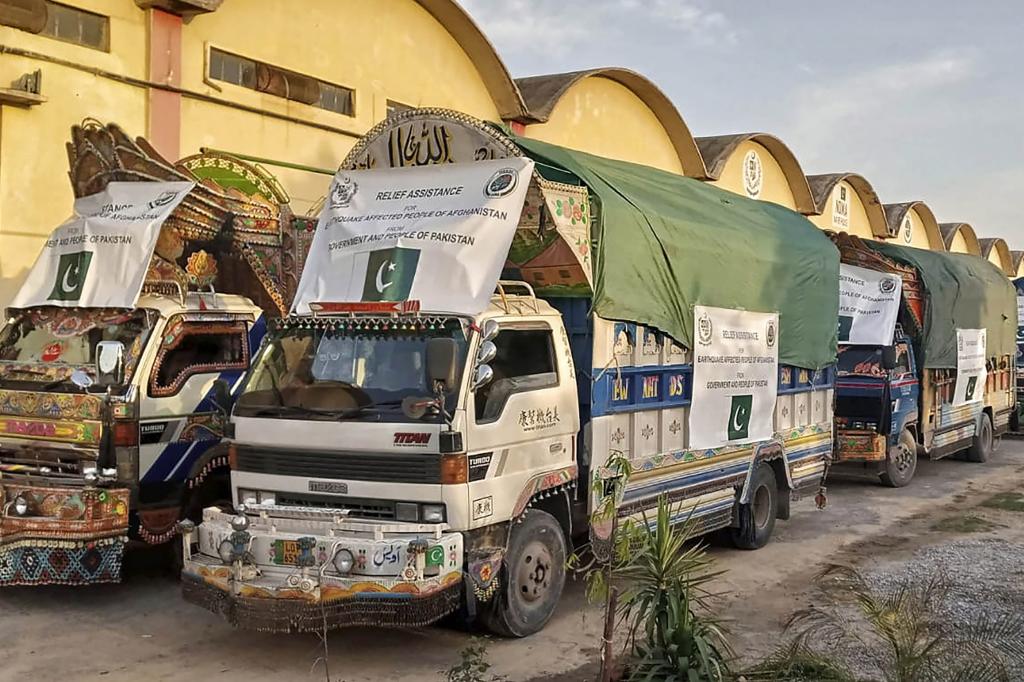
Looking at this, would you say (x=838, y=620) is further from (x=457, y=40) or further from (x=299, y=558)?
(x=457, y=40)

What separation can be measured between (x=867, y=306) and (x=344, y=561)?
9.93 metres

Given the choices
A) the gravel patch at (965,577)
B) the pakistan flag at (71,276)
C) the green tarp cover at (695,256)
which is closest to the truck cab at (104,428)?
the pakistan flag at (71,276)

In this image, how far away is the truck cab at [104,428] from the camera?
759cm

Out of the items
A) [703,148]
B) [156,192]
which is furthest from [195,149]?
[703,148]

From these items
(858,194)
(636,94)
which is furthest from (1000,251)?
(636,94)

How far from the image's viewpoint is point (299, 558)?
6180 mm

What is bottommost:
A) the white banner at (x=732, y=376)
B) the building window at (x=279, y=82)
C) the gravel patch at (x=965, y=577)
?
the gravel patch at (x=965, y=577)

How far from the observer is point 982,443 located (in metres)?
17.4

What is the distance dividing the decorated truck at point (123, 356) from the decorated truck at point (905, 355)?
793 centimetres

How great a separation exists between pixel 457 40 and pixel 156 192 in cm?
971

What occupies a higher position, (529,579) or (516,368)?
(516,368)

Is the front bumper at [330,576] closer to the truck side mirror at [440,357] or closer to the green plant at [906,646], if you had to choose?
the truck side mirror at [440,357]

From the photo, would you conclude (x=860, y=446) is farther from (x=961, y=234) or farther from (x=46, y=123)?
(x=961, y=234)

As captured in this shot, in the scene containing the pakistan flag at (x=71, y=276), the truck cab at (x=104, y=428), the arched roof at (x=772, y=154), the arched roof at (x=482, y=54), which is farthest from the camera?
the arched roof at (x=772, y=154)
